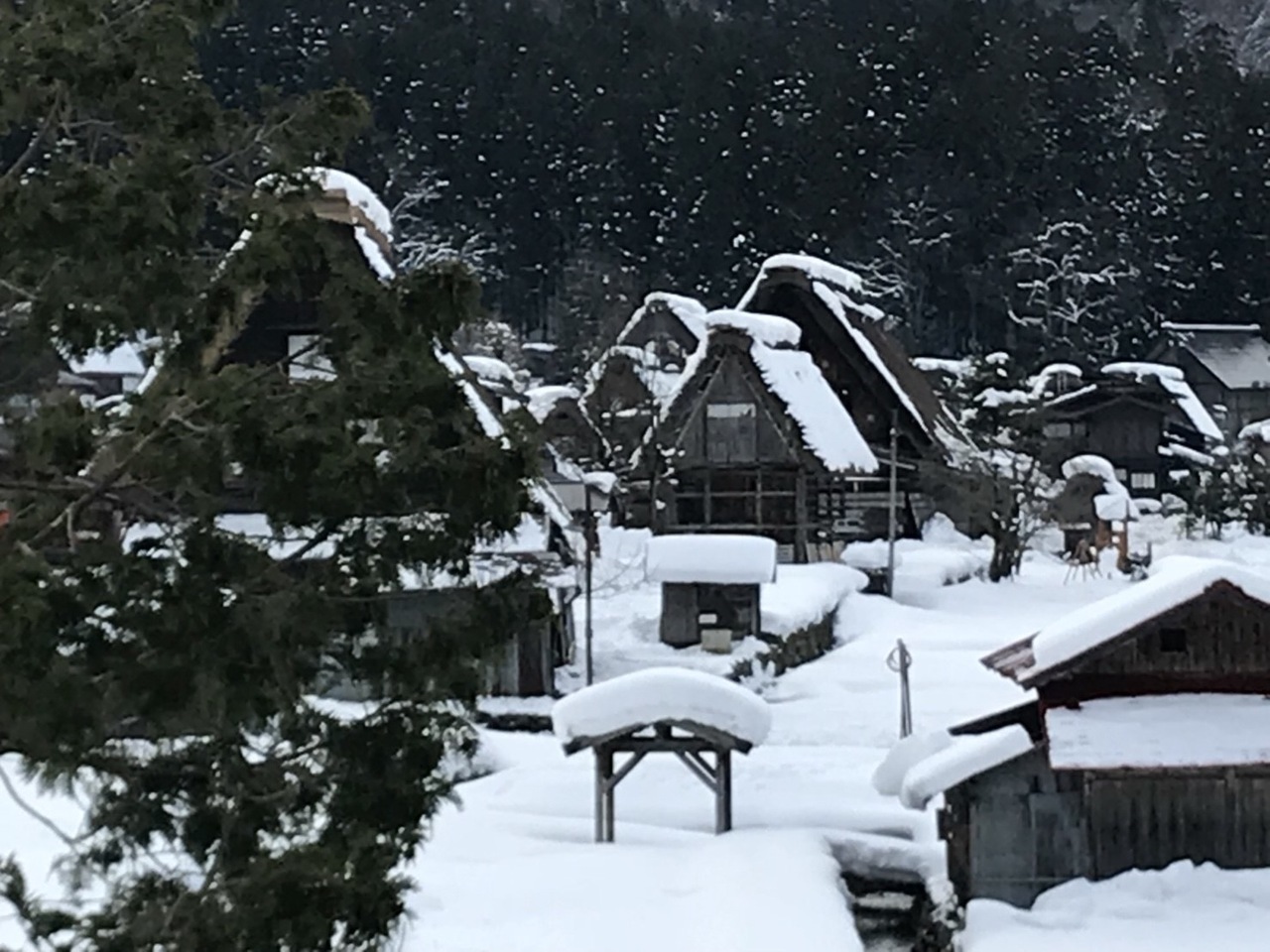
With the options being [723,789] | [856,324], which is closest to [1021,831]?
[723,789]

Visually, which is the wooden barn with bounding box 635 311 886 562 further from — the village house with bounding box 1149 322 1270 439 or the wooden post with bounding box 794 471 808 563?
the village house with bounding box 1149 322 1270 439

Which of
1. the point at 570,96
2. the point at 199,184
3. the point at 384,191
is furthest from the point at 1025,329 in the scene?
the point at 199,184

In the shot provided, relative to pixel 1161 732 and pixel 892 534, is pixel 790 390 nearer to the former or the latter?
pixel 892 534

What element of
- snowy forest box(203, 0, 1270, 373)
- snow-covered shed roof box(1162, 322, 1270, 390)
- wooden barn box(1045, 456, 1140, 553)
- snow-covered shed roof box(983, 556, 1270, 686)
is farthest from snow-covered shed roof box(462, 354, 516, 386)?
snow-covered shed roof box(1162, 322, 1270, 390)

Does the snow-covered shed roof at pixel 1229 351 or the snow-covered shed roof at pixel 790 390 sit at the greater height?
the snow-covered shed roof at pixel 1229 351

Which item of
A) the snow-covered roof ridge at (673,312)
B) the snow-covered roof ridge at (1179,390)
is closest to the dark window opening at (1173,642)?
the snow-covered roof ridge at (673,312)

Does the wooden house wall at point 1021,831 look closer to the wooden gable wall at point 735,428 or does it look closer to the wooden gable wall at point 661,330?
the wooden gable wall at point 735,428

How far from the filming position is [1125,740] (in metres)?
11.2

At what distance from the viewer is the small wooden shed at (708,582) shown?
21266mm

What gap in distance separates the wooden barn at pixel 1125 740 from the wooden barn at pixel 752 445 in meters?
16.0

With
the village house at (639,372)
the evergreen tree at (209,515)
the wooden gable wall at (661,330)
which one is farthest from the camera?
the wooden gable wall at (661,330)

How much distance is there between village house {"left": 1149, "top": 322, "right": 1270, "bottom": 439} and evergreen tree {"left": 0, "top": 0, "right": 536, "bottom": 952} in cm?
4333

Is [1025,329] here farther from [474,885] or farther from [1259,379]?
[474,885]

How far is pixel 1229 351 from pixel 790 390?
75.6 feet
